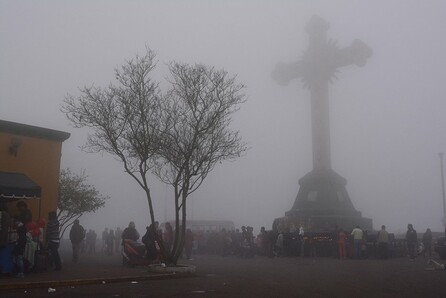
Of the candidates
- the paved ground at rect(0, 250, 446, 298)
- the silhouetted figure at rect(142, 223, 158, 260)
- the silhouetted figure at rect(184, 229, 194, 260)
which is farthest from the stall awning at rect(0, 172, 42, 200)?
the silhouetted figure at rect(184, 229, 194, 260)

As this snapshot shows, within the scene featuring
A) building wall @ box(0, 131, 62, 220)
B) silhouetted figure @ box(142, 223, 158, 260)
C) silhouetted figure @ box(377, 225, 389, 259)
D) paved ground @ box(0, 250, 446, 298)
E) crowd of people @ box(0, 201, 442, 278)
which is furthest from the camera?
silhouetted figure @ box(377, 225, 389, 259)

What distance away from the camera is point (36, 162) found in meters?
18.1

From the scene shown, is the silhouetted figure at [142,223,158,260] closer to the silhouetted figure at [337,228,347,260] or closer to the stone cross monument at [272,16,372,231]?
the silhouetted figure at [337,228,347,260]

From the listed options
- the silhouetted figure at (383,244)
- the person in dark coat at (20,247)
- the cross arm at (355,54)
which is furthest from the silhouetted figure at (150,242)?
the cross arm at (355,54)

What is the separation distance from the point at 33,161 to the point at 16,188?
297 centimetres

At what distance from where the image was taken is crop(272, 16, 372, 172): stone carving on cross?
3912 centimetres

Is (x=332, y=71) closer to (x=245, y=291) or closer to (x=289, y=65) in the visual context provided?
(x=289, y=65)

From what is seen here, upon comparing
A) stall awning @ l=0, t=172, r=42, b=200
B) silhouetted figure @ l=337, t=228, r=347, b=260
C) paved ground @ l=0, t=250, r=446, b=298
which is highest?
stall awning @ l=0, t=172, r=42, b=200

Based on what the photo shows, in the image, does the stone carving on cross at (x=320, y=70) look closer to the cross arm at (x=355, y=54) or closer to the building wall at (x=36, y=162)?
the cross arm at (x=355, y=54)

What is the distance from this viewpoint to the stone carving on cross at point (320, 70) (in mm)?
39125

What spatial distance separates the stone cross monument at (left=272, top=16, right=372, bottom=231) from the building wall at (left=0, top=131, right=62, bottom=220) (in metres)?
20.7

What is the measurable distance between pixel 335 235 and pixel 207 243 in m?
10.2

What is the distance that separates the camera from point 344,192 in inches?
1510

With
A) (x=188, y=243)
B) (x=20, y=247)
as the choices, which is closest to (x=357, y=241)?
(x=188, y=243)
